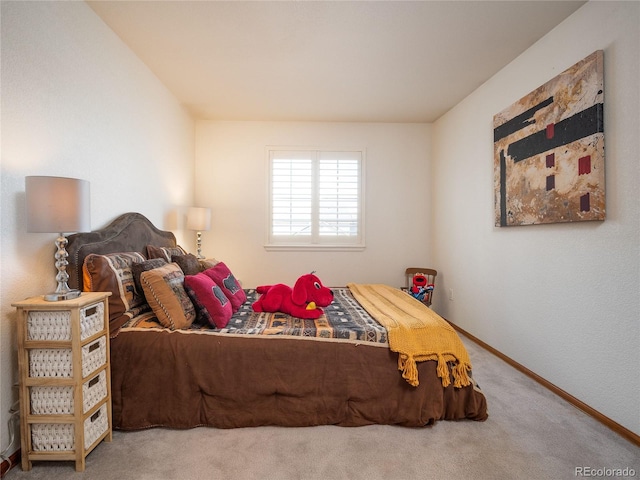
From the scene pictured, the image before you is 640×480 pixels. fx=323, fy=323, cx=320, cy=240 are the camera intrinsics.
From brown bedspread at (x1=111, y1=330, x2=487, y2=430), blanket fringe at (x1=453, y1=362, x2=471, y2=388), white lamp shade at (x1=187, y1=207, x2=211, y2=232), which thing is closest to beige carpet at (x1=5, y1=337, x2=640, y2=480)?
brown bedspread at (x1=111, y1=330, x2=487, y2=430)

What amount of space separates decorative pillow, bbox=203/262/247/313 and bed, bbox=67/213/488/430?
1.69 ft

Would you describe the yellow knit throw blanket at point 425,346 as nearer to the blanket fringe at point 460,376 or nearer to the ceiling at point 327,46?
the blanket fringe at point 460,376

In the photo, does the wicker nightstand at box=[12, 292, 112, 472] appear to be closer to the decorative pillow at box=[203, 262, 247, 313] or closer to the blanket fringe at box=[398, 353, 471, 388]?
the decorative pillow at box=[203, 262, 247, 313]

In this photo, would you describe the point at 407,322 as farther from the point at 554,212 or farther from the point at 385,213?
the point at 385,213

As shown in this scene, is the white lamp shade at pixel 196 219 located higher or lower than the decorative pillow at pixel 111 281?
higher

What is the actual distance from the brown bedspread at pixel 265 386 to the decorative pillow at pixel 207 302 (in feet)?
0.58

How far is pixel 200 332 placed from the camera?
1.99m

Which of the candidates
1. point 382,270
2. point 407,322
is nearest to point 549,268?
point 407,322

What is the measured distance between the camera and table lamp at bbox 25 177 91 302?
58.7 inches

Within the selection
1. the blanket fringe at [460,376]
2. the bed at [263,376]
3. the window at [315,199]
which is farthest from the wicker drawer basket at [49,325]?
the window at [315,199]

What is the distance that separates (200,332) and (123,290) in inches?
21.4

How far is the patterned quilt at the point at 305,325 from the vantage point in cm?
201

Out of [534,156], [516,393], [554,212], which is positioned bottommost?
[516,393]

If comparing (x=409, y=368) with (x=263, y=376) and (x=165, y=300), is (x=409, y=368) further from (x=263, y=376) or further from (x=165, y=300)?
(x=165, y=300)
